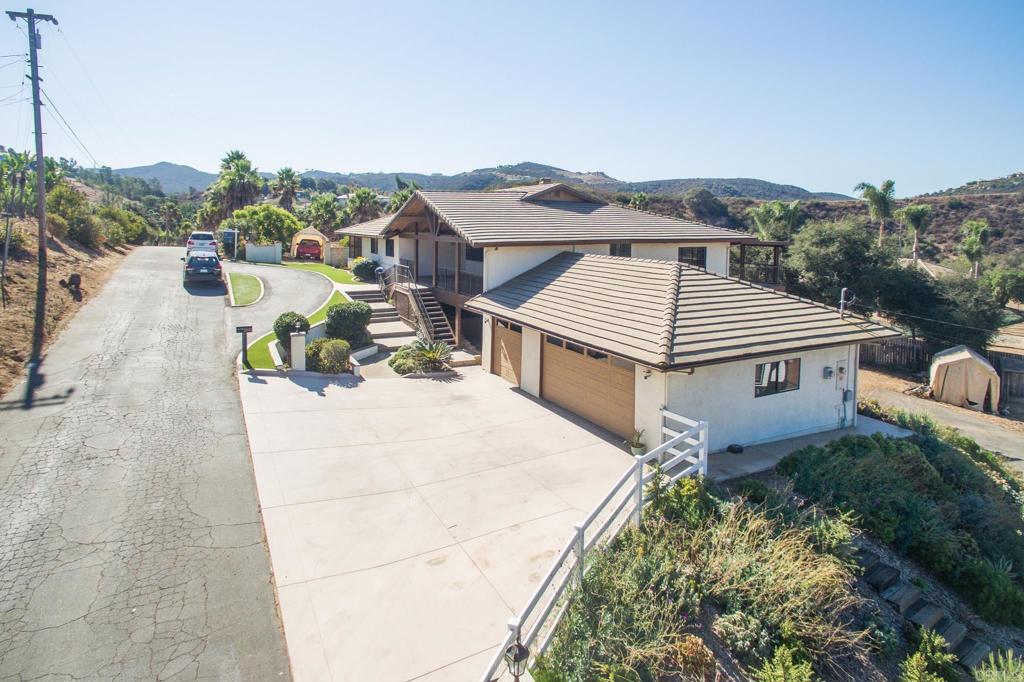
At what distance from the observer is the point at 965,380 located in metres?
25.3

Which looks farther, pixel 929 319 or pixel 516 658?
pixel 929 319

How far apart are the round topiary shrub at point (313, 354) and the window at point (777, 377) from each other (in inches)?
532

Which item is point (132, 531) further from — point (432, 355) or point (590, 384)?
point (432, 355)

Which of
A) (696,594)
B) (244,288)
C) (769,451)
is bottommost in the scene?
(696,594)

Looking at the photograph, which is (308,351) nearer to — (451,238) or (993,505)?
(451,238)

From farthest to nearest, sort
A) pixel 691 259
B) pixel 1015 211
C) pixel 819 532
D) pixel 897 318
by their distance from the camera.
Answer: pixel 1015 211 < pixel 897 318 < pixel 691 259 < pixel 819 532

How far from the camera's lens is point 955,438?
52.6 feet

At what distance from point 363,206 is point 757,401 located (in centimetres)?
4831

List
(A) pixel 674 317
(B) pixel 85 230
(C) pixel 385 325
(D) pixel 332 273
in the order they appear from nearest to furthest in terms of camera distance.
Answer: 1. (A) pixel 674 317
2. (C) pixel 385 325
3. (B) pixel 85 230
4. (D) pixel 332 273

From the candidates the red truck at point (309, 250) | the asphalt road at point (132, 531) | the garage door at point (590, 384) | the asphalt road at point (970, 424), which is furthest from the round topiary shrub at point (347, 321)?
the red truck at point (309, 250)

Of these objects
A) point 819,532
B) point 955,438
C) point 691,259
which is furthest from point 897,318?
point 819,532

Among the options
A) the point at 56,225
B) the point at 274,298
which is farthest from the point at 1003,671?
the point at 56,225

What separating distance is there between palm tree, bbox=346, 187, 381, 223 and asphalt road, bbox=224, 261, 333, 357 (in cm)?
1944

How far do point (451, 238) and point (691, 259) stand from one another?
435 inches
